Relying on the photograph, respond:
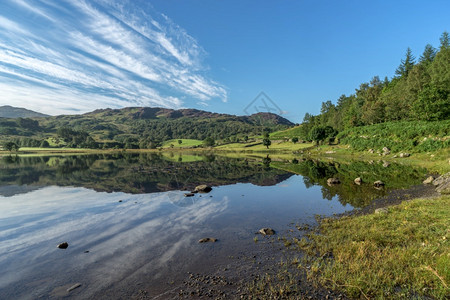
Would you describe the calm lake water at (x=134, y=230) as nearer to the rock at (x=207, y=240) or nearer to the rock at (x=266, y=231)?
the rock at (x=207, y=240)

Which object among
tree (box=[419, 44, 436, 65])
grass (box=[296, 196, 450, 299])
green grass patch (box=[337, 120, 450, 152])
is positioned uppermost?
tree (box=[419, 44, 436, 65])

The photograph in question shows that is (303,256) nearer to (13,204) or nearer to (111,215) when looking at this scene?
(111,215)

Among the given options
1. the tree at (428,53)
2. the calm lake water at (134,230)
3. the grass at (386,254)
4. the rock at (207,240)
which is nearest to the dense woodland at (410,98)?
the tree at (428,53)

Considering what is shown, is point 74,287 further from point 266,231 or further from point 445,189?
point 445,189

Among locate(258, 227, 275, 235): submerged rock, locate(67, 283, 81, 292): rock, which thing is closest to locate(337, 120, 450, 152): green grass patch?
locate(258, 227, 275, 235): submerged rock

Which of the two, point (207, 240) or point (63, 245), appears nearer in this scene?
point (63, 245)

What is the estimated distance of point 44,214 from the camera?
28828mm

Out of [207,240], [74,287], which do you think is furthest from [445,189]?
[74,287]

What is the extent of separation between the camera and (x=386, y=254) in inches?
520

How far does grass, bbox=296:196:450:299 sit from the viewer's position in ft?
34.1

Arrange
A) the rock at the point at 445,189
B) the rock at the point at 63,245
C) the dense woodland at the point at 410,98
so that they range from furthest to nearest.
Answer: the dense woodland at the point at 410,98 < the rock at the point at 445,189 < the rock at the point at 63,245

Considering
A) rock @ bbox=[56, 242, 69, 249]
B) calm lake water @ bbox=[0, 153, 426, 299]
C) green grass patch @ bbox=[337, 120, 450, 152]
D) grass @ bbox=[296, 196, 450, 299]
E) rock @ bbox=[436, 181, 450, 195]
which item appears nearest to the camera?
grass @ bbox=[296, 196, 450, 299]

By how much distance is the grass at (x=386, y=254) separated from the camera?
10.4 meters

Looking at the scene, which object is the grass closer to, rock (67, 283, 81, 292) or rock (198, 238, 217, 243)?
rock (198, 238, 217, 243)
